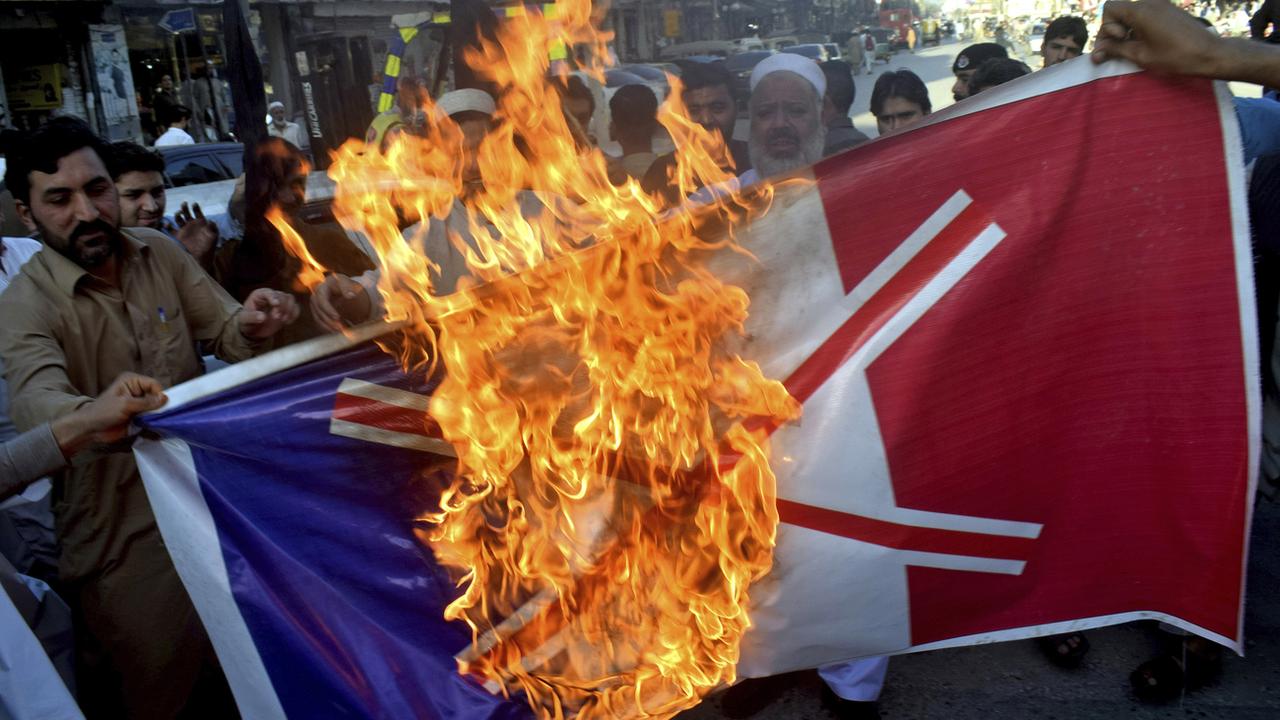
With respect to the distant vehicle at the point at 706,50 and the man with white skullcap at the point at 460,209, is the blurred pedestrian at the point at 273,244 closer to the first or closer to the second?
the man with white skullcap at the point at 460,209

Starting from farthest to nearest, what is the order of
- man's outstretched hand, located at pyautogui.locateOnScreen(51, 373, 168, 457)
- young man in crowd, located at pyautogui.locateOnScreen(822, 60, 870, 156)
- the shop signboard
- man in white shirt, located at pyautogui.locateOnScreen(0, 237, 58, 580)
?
1. the shop signboard
2. young man in crowd, located at pyautogui.locateOnScreen(822, 60, 870, 156)
3. man in white shirt, located at pyautogui.locateOnScreen(0, 237, 58, 580)
4. man's outstretched hand, located at pyautogui.locateOnScreen(51, 373, 168, 457)

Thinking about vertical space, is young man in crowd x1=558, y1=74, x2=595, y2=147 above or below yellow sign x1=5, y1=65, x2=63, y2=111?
below

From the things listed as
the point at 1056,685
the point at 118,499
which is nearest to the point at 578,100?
the point at 118,499

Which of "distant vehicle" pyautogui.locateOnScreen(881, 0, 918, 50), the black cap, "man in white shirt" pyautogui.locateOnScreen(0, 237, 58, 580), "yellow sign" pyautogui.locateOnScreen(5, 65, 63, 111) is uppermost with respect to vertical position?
"distant vehicle" pyautogui.locateOnScreen(881, 0, 918, 50)

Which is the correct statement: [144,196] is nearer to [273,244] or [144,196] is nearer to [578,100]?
[273,244]

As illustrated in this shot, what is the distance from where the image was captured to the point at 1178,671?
11.2 ft

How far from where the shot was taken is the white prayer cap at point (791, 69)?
4438 mm

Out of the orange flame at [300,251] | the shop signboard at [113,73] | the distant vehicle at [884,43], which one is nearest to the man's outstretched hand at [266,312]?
the orange flame at [300,251]

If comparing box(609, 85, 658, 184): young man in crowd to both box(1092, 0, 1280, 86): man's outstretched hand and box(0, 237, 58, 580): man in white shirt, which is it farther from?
box(1092, 0, 1280, 86): man's outstretched hand

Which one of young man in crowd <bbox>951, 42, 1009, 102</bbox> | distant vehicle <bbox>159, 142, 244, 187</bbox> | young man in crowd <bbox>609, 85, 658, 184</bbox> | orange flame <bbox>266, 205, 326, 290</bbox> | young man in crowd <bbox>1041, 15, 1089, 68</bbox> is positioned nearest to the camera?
orange flame <bbox>266, 205, 326, 290</bbox>

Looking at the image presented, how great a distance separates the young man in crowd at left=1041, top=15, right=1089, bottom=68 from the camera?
6.05 metres

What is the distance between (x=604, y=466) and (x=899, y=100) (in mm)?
3508

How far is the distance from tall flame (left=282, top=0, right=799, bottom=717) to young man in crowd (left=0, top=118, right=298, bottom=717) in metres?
0.91

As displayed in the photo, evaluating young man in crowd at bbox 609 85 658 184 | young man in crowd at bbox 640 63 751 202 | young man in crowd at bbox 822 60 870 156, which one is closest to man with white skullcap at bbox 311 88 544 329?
young man in crowd at bbox 640 63 751 202
